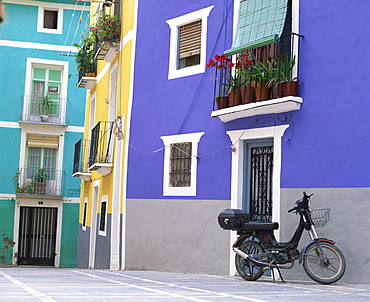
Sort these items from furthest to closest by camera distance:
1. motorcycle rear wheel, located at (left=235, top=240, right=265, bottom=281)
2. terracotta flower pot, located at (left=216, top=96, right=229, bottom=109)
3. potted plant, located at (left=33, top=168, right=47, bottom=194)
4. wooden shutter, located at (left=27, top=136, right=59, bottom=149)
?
1. wooden shutter, located at (left=27, top=136, right=59, bottom=149)
2. potted plant, located at (left=33, top=168, right=47, bottom=194)
3. terracotta flower pot, located at (left=216, top=96, right=229, bottom=109)
4. motorcycle rear wheel, located at (left=235, top=240, right=265, bottom=281)

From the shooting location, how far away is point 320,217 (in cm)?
1034

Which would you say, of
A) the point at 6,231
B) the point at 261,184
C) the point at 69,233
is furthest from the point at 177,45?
the point at 6,231

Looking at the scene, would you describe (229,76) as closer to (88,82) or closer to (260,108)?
(260,108)

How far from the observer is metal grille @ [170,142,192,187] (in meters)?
13.5

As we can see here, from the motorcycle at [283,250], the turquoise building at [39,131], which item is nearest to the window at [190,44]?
the motorcycle at [283,250]

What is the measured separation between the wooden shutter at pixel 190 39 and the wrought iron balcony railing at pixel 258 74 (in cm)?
114

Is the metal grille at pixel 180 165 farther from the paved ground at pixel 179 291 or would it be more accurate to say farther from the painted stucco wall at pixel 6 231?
the painted stucco wall at pixel 6 231

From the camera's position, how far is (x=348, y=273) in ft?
32.6

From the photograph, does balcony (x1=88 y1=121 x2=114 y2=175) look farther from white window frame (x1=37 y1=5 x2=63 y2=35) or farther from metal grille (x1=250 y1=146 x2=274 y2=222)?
white window frame (x1=37 y1=5 x2=63 y2=35)

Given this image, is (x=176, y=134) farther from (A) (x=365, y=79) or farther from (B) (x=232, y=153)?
(A) (x=365, y=79)

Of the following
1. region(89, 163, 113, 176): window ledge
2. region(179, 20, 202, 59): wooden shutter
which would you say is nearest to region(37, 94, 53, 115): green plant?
region(89, 163, 113, 176): window ledge

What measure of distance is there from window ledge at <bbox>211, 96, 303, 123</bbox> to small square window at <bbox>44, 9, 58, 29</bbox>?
53.4 feet

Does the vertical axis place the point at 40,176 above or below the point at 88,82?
below

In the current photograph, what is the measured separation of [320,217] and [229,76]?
3.77m
